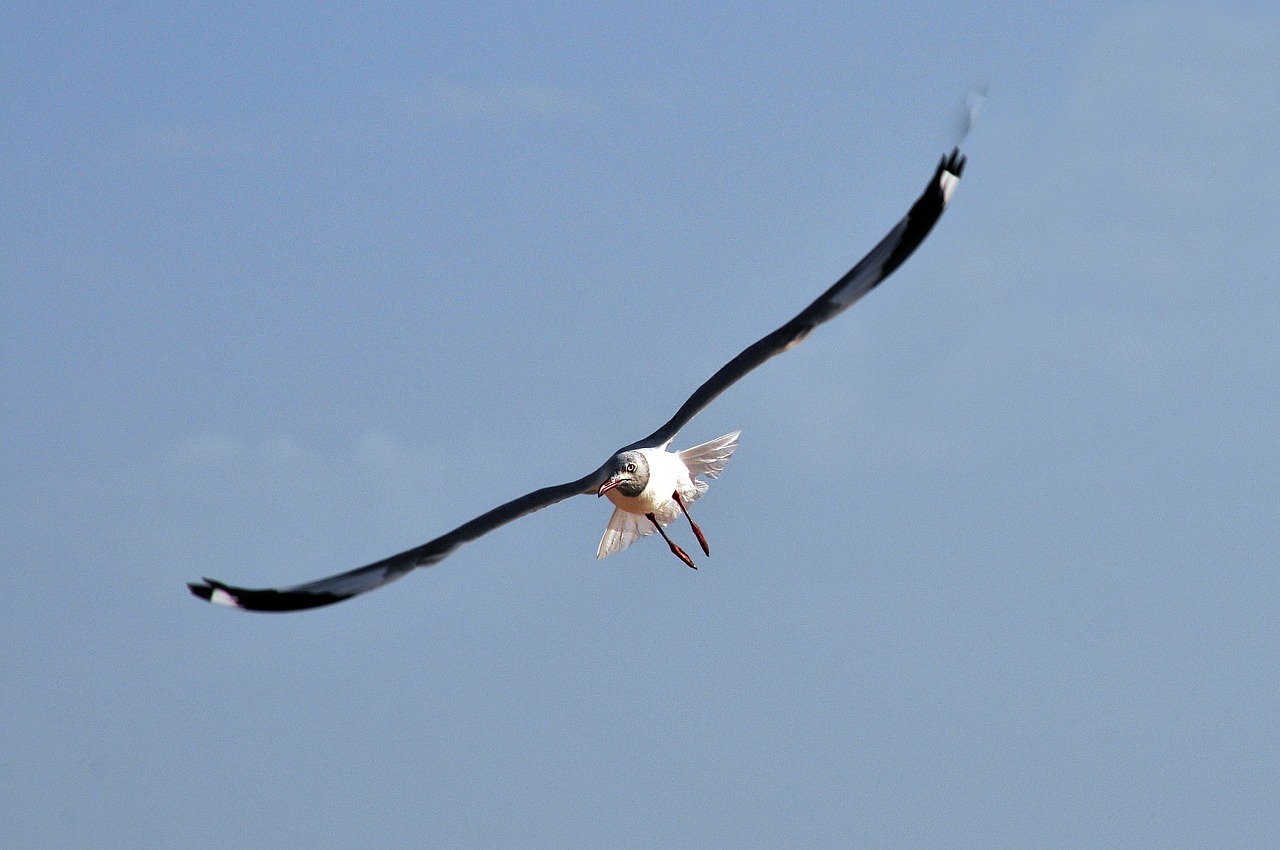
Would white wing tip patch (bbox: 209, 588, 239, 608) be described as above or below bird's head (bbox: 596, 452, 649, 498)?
below

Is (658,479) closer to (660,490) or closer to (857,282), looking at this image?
(660,490)

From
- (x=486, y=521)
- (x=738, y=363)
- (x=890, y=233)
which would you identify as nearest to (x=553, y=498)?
(x=486, y=521)

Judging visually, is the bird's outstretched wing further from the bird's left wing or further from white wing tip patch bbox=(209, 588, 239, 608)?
white wing tip patch bbox=(209, 588, 239, 608)

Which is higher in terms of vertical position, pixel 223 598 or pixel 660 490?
pixel 660 490

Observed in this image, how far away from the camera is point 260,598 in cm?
1264

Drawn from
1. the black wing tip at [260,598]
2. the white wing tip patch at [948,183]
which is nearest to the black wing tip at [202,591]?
the black wing tip at [260,598]

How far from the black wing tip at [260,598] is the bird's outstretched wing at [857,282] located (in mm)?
2678

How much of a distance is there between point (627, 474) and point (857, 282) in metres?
2.10

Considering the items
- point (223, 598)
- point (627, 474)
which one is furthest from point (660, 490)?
point (223, 598)

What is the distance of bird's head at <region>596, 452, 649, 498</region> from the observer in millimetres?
12852

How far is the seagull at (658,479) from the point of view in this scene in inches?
457

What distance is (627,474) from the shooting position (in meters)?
12.9

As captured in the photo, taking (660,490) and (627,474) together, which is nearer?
(627,474)

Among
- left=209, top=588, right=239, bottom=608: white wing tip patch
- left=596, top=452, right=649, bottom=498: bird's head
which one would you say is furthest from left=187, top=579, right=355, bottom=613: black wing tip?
left=596, top=452, right=649, bottom=498: bird's head
